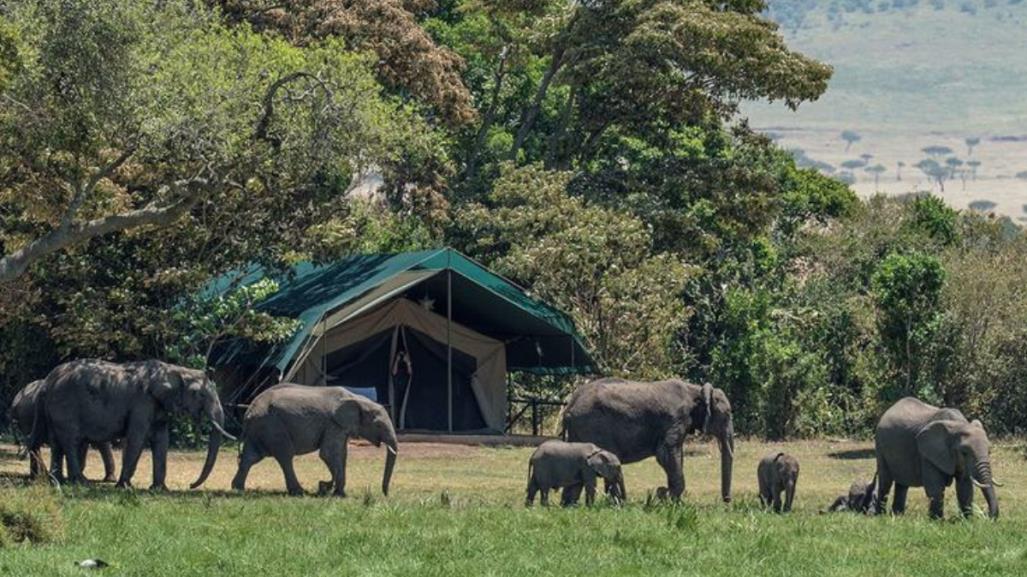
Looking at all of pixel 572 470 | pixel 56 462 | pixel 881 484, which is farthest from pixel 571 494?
pixel 56 462

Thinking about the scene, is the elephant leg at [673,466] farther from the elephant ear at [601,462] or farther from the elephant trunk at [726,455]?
the elephant ear at [601,462]

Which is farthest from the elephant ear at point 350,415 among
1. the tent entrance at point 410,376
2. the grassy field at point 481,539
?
the tent entrance at point 410,376

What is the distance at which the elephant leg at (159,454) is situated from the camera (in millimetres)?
30266

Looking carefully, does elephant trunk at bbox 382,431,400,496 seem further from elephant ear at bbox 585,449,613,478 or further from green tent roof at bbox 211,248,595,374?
green tent roof at bbox 211,248,595,374

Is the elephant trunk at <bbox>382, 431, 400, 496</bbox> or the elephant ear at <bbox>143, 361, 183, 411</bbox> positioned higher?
the elephant ear at <bbox>143, 361, 183, 411</bbox>

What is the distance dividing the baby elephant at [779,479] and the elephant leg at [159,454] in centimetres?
818

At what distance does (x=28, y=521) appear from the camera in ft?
69.6

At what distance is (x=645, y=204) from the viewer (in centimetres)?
5028

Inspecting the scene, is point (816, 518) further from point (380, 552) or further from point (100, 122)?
point (100, 122)

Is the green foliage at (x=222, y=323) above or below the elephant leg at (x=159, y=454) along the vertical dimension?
above

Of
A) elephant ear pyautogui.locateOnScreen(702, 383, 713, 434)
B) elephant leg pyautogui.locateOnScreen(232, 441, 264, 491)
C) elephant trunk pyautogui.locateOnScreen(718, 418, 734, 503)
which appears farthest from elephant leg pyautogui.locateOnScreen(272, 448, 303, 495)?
elephant trunk pyautogui.locateOnScreen(718, 418, 734, 503)

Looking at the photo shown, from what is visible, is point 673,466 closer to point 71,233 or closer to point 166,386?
point 166,386

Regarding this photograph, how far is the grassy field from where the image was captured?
20.0 m

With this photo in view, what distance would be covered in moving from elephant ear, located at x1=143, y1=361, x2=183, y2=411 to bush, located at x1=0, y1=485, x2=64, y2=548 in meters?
8.00
